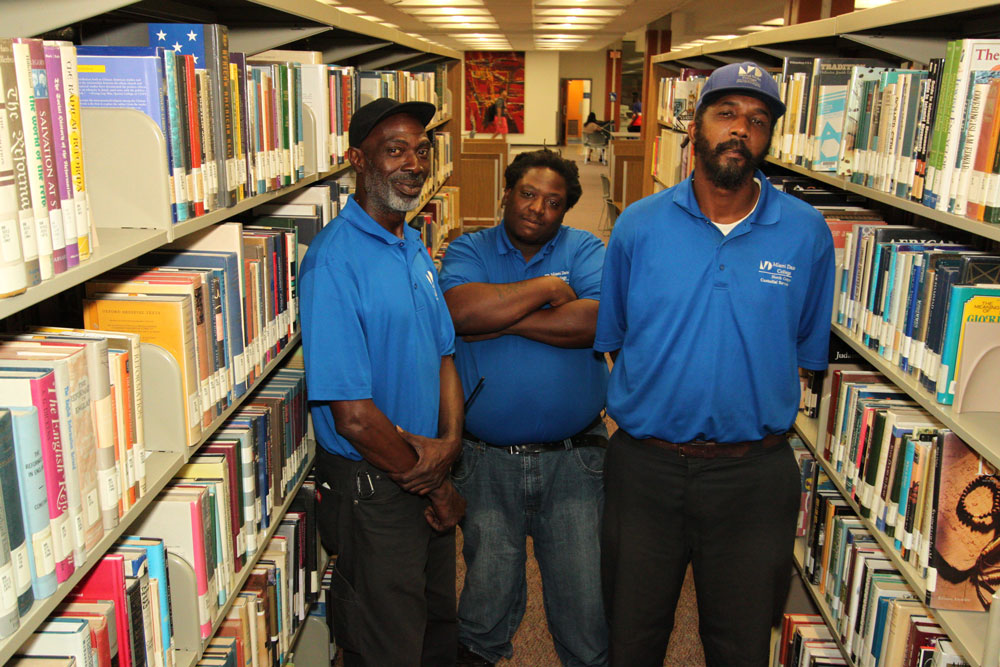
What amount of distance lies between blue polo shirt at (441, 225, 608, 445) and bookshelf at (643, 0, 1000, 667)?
79cm

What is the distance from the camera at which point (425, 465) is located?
2141 millimetres

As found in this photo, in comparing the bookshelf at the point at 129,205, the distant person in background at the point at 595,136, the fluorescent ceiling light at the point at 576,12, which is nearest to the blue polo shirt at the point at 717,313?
the bookshelf at the point at 129,205

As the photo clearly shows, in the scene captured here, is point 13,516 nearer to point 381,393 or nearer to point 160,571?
point 160,571

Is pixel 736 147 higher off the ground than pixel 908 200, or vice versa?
pixel 736 147

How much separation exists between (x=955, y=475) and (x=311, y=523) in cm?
195

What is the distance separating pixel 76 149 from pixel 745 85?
1568mm

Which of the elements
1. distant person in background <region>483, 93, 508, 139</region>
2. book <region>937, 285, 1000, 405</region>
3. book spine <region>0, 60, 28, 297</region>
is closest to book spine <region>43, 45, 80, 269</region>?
book spine <region>0, 60, 28, 297</region>

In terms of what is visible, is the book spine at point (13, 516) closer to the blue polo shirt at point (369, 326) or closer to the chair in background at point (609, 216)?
the blue polo shirt at point (369, 326)

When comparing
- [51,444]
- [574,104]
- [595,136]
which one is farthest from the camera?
[574,104]

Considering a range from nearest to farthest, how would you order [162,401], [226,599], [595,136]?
1. [162,401]
2. [226,599]
3. [595,136]

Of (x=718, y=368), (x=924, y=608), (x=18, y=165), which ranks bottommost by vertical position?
(x=924, y=608)

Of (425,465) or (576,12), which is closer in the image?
(425,465)

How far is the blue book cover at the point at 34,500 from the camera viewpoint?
1.08m

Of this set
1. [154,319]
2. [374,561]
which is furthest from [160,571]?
[374,561]
